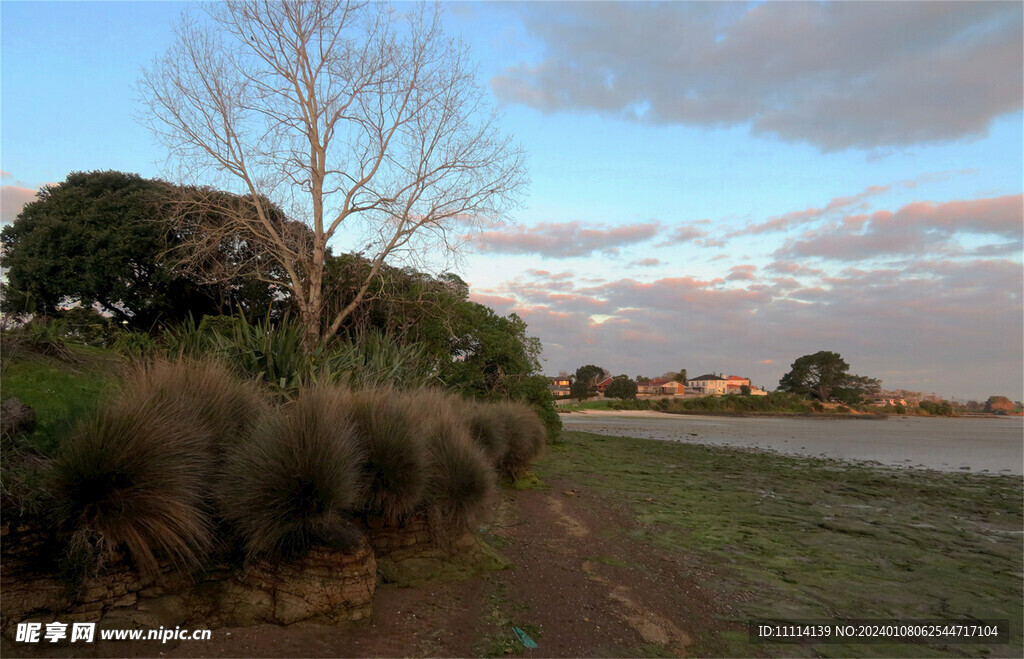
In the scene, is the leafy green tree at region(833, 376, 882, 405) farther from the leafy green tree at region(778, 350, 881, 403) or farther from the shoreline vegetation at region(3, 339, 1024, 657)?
the shoreline vegetation at region(3, 339, 1024, 657)

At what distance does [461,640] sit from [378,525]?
56.8 inches

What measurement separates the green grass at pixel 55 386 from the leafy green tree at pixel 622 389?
2776 inches

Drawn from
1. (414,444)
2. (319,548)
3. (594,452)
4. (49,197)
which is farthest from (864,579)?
(49,197)

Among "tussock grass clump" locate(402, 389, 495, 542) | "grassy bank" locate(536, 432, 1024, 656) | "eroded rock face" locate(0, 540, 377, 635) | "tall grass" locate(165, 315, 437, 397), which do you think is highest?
"tall grass" locate(165, 315, 437, 397)

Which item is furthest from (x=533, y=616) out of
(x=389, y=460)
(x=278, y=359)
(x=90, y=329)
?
(x=90, y=329)

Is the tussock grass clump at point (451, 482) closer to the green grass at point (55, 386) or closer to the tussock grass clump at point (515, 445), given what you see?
the green grass at point (55, 386)

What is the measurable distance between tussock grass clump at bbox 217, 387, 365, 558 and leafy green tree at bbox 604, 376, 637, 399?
71815 millimetres

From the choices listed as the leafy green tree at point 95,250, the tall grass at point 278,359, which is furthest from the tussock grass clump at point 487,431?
the leafy green tree at point 95,250

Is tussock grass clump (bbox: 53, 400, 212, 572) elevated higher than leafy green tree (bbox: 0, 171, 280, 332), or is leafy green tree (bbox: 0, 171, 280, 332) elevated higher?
leafy green tree (bbox: 0, 171, 280, 332)

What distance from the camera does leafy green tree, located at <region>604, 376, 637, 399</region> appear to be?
74.6 meters

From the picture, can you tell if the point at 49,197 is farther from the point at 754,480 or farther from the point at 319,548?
the point at 754,480

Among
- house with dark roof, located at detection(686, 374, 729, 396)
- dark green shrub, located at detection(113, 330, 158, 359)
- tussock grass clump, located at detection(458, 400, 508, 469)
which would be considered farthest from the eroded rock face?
house with dark roof, located at detection(686, 374, 729, 396)

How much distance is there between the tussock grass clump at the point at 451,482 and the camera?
223 inches

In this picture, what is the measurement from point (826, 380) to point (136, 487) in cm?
7724
